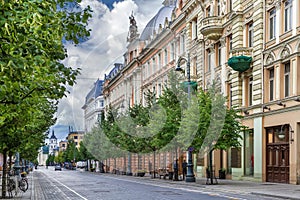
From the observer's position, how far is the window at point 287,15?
32875mm

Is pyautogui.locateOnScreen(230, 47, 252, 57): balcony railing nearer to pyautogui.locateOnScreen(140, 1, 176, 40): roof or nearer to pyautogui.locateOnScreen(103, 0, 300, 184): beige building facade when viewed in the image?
pyautogui.locateOnScreen(103, 0, 300, 184): beige building facade

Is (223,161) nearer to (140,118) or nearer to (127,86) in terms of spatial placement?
(140,118)

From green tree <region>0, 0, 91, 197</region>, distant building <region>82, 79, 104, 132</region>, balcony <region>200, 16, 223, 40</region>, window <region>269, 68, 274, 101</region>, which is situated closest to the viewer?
green tree <region>0, 0, 91, 197</region>

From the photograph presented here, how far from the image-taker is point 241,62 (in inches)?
1496

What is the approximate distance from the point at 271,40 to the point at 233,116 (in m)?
5.42

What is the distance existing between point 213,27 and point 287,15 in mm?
11154

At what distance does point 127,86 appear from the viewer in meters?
89.6

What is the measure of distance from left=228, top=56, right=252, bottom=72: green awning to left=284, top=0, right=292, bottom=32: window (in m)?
4.92

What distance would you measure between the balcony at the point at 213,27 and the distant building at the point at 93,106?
85263mm

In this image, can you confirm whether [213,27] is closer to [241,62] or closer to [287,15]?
[241,62]

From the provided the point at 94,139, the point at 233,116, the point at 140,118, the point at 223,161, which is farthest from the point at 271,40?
the point at 94,139

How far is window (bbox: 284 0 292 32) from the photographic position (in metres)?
32.9

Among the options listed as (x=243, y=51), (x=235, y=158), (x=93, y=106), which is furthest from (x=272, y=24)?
(x=93, y=106)

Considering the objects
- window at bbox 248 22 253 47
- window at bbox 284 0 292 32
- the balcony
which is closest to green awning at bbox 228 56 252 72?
window at bbox 248 22 253 47
